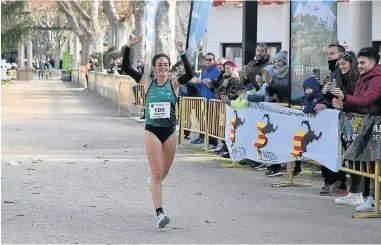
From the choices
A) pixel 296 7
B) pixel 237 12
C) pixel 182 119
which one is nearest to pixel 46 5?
pixel 237 12

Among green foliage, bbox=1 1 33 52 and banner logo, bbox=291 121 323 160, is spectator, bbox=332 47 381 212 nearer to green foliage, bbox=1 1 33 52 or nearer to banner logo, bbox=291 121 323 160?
banner logo, bbox=291 121 323 160

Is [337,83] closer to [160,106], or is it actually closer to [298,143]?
[298,143]

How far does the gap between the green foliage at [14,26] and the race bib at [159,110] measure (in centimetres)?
5675

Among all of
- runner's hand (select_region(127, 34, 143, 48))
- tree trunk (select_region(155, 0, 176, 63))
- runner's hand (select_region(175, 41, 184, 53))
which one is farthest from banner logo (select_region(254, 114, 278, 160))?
tree trunk (select_region(155, 0, 176, 63))

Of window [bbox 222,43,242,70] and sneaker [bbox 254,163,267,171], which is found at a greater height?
window [bbox 222,43,242,70]

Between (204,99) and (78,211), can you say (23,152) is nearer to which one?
(204,99)

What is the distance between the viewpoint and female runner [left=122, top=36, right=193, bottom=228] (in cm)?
934

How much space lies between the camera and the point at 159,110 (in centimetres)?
945

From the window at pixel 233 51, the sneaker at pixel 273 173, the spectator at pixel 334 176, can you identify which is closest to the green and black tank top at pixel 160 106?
the spectator at pixel 334 176

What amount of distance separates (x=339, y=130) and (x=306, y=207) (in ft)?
3.43

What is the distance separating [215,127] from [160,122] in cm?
670

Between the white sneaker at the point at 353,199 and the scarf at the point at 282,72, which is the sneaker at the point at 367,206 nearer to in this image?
Result: the white sneaker at the point at 353,199

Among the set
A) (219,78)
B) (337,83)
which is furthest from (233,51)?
(337,83)

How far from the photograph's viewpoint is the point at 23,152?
16.8 m
